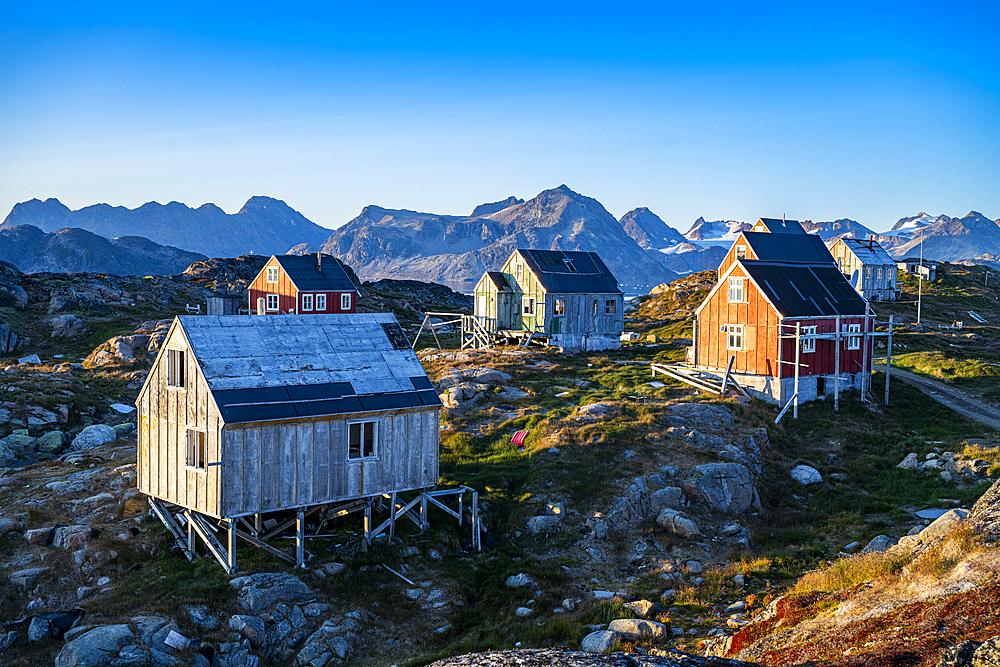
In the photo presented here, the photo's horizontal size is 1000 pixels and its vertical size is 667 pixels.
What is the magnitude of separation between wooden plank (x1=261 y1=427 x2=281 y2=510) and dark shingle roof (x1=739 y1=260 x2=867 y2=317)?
29899mm

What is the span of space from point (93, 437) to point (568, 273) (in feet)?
135

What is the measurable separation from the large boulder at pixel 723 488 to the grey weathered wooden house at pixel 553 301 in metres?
33.9

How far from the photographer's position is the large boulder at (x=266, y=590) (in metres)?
20.5

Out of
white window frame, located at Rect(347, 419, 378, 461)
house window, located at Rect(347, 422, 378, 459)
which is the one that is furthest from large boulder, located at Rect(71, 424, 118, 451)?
white window frame, located at Rect(347, 419, 378, 461)

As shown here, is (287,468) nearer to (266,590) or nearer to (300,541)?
(300,541)

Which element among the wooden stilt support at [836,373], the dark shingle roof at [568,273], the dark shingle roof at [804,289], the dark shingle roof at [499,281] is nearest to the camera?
the wooden stilt support at [836,373]

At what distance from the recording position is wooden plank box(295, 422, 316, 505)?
76.4ft

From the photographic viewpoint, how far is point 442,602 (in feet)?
72.7

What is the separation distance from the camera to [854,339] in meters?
44.3

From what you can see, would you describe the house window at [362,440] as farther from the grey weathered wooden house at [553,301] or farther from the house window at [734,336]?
the grey weathered wooden house at [553,301]

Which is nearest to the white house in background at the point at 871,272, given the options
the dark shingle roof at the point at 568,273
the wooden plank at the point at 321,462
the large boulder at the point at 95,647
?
the dark shingle roof at the point at 568,273

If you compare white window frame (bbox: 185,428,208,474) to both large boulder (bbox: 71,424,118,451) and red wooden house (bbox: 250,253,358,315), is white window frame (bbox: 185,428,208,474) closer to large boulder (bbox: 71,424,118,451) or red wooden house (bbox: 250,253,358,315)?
large boulder (bbox: 71,424,118,451)

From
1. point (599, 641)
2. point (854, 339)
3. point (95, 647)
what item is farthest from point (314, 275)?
point (599, 641)

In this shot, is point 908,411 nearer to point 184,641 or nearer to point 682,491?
point 682,491
